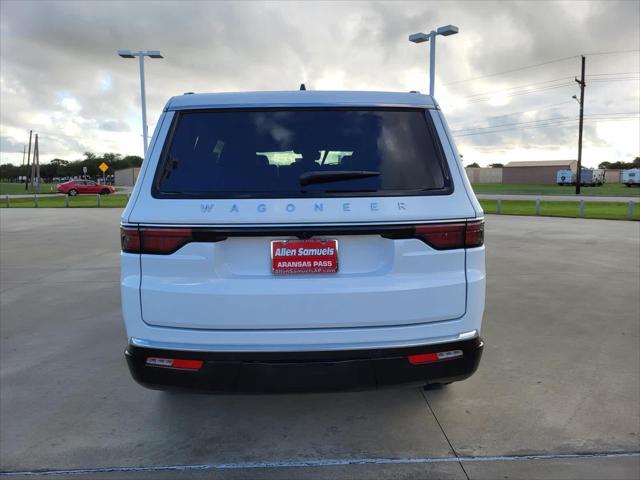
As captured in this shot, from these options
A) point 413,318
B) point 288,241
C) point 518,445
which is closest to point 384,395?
point 518,445

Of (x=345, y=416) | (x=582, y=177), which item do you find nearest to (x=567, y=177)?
(x=582, y=177)

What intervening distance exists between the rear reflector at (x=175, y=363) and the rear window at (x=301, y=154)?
32.7 inches

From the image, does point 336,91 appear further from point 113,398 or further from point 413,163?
point 113,398

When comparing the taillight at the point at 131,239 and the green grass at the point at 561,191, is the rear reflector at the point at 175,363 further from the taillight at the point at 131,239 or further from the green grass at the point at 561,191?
the green grass at the point at 561,191

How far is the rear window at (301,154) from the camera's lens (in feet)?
7.98

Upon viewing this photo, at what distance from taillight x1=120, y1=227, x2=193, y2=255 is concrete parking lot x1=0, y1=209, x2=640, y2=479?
124 cm

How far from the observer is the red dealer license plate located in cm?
236

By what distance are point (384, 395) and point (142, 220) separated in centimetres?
218

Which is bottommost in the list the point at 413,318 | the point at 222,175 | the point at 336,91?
the point at 413,318

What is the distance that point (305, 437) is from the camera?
2973mm

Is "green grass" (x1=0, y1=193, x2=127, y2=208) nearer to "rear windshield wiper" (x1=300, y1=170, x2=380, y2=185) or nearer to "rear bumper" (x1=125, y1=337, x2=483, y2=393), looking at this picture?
"rear bumper" (x1=125, y1=337, x2=483, y2=393)

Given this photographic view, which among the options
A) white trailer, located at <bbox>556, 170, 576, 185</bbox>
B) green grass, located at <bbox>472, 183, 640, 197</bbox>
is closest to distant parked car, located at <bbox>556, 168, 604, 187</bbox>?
white trailer, located at <bbox>556, 170, 576, 185</bbox>

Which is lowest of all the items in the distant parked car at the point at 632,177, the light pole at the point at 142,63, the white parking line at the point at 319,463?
the white parking line at the point at 319,463

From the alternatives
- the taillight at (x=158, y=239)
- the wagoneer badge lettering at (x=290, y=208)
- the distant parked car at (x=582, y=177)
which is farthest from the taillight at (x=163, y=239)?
the distant parked car at (x=582, y=177)
